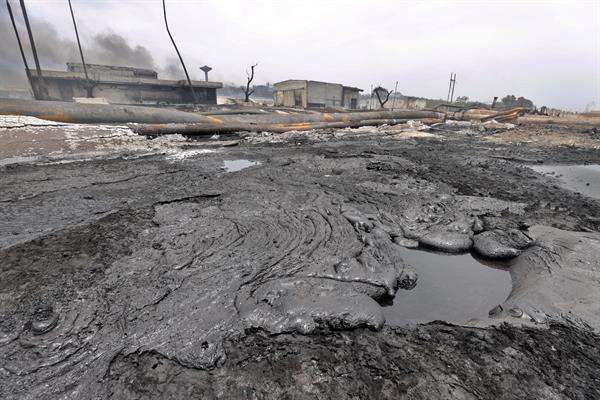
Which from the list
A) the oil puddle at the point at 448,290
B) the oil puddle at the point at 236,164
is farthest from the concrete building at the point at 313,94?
the oil puddle at the point at 448,290

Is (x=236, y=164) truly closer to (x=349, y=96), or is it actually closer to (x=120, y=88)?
(x=120, y=88)

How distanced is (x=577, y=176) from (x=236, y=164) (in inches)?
273

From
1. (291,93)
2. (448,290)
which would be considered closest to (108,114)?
(448,290)

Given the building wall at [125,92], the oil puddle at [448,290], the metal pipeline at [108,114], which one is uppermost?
the building wall at [125,92]

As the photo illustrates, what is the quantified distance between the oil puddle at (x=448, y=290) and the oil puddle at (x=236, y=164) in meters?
3.72

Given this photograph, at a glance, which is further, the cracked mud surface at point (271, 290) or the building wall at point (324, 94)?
the building wall at point (324, 94)

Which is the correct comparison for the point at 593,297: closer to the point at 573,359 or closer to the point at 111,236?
the point at 573,359

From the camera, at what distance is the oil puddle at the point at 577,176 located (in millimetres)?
4809

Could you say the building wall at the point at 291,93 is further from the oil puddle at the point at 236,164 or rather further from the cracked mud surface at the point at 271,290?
the cracked mud surface at the point at 271,290

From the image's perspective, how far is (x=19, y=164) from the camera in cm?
512

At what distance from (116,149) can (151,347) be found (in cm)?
651

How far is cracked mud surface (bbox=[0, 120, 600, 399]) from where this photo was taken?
4.94 feet

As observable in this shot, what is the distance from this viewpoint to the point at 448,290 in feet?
7.95

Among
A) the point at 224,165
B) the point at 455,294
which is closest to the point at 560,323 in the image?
the point at 455,294
